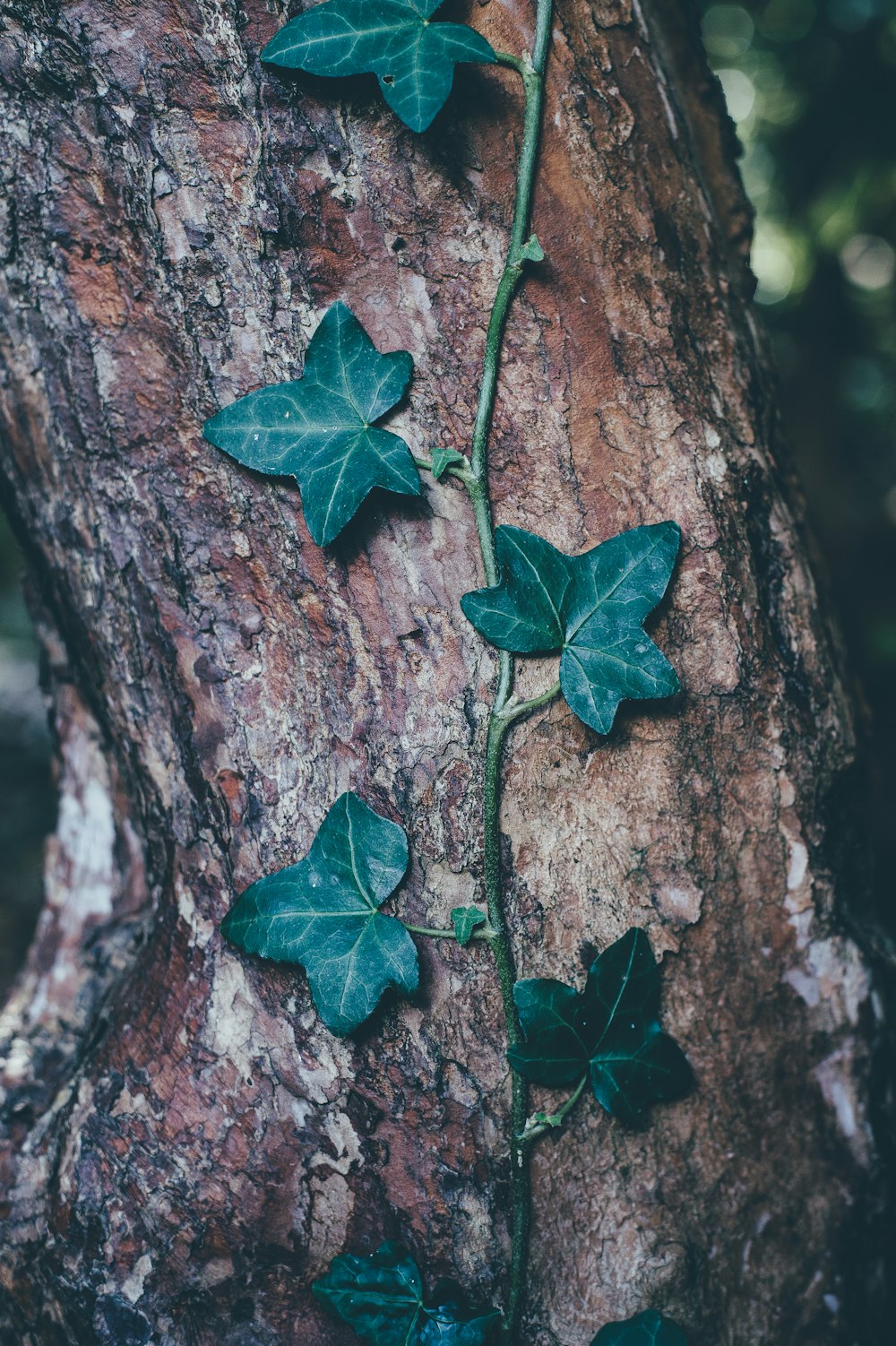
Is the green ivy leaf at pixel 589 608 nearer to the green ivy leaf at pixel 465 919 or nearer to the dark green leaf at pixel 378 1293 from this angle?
the green ivy leaf at pixel 465 919

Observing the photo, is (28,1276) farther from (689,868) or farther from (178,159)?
(178,159)

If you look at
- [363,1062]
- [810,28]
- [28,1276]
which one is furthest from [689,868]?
[810,28]

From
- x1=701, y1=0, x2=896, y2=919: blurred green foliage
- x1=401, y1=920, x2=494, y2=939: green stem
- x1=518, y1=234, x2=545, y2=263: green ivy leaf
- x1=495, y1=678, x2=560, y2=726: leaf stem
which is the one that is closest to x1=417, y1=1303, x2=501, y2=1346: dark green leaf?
x1=401, y1=920, x2=494, y2=939: green stem

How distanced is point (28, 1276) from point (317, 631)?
0.88 m

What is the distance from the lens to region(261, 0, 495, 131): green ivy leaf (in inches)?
31.6

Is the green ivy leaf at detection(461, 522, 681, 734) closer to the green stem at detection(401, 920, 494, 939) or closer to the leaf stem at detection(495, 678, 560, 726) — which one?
the leaf stem at detection(495, 678, 560, 726)

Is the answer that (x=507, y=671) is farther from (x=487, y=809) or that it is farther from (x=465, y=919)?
(x=465, y=919)

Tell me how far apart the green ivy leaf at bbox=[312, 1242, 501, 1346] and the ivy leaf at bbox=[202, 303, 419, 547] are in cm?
79

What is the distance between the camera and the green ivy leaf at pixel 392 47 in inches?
31.6

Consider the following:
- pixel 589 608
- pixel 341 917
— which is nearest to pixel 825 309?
pixel 589 608

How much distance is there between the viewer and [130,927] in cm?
131

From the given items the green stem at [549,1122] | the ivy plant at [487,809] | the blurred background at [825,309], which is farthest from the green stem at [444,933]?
the blurred background at [825,309]

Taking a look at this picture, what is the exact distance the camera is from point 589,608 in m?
0.87

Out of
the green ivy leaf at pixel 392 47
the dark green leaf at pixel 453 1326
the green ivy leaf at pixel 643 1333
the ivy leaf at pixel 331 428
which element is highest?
the green ivy leaf at pixel 392 47
